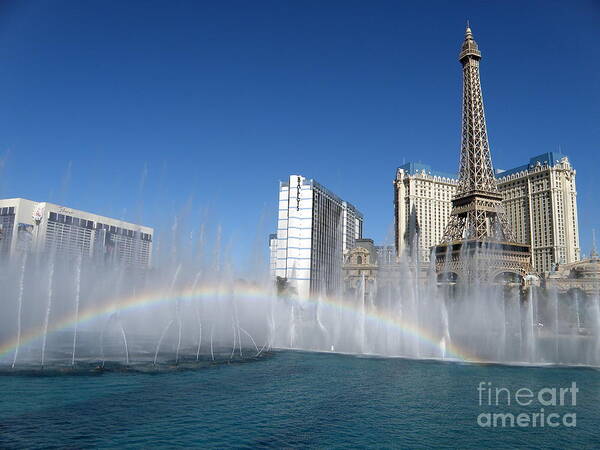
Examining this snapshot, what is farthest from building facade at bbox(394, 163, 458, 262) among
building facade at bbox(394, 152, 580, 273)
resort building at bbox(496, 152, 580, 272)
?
resort building at bbox(496, 152, 580, 272)

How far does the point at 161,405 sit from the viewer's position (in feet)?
55.1

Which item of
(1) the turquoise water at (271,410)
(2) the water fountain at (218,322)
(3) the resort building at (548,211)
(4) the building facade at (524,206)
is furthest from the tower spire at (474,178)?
(1) the turquoise water at (271,410)

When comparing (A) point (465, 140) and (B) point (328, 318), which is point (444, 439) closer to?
(B) point (328, 318)

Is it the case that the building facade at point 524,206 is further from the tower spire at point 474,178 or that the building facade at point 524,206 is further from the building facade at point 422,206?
the tower spire at point 474,178

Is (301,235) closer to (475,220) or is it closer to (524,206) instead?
(475,220)

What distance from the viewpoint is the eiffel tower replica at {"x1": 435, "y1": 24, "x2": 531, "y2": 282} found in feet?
268

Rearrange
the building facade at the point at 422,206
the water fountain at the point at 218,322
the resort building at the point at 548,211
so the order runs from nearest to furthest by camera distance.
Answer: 1. the water fountain at the point at 218,322
2. the resort building at the point at 548,211
3. the building facade at the point at 422,206

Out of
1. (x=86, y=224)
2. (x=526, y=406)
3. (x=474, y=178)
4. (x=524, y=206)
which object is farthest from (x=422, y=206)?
(x=526, y=406)

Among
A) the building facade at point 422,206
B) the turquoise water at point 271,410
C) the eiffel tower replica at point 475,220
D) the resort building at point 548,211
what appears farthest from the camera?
the building facade at point 422,206

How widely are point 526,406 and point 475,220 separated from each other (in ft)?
242

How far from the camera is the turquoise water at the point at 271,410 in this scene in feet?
44.5

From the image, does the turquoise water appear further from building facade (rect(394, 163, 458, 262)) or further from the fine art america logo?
building facade (rect(394, 163, 458, 262))

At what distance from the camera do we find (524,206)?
466 ft

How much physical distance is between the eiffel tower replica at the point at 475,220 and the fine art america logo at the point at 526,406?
56.2 m
